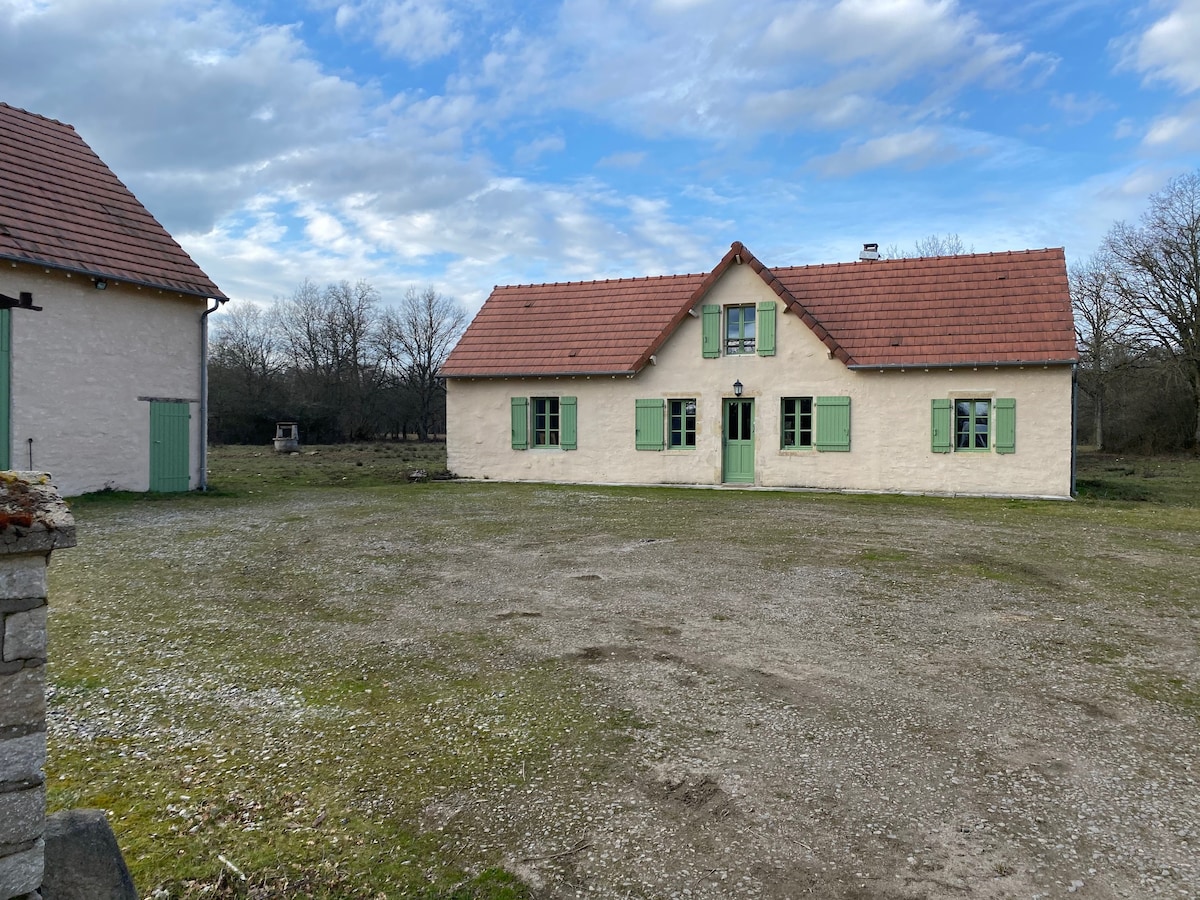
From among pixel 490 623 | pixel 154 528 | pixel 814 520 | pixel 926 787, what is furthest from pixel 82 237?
pixel 926 787

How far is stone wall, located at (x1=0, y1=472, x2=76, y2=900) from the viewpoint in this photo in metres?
2.01

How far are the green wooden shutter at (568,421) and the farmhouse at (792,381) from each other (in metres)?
0.03

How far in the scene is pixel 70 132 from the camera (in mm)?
15375

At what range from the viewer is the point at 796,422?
54.1 feet

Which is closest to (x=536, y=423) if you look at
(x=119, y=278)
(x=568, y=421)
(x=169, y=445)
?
(x=568, y=421)

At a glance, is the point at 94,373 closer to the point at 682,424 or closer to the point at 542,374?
the point at 542,374

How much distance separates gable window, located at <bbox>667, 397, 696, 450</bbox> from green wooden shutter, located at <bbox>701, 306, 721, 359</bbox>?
3.65 feet

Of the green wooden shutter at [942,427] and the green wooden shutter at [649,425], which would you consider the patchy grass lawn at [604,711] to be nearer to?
the green wooden shutter at [942,427]

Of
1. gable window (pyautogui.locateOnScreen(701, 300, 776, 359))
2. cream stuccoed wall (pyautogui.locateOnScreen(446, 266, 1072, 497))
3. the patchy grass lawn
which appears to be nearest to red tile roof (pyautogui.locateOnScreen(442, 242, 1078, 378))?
cream stuccoed wall (pyautogui.locateOnScreen(446, 266, 1072, 497))

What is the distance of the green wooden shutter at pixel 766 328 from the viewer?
1639 cm

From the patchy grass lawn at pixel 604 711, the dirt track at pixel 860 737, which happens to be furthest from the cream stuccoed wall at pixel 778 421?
the dirt track at pixel 860 737

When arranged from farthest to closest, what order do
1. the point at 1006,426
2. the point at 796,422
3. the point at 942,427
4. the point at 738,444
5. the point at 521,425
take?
1. the point at 521,425
2. the point at 738,444
3. the point at 796,422
4. the point at 942,427
5. the point at 1006,426

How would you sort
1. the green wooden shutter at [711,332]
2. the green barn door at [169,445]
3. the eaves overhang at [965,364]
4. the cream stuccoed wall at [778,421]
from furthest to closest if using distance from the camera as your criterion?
the green wooden shutter at [711,332] → the cream stuccoed wall at [778,421] → the eaves overhang at [965,364] → the green barn door at [169,445]

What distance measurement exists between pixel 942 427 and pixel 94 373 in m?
15.9
